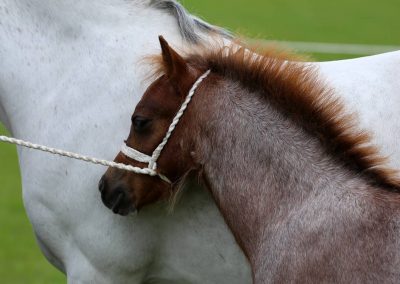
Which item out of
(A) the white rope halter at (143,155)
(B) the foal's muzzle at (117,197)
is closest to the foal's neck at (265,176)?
(A) the white rope halter at (143,155)

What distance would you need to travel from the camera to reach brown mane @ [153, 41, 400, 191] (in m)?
4.02

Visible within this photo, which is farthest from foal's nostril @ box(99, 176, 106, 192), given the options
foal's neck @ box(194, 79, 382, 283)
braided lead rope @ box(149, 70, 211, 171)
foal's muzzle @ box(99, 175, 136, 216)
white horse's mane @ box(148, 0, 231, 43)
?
white horse's mane @ box(148, 0, 231, 43)

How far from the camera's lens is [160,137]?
4.32 meters

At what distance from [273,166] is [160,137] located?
0.55 meters

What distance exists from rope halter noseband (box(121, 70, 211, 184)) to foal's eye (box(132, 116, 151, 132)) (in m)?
0.10

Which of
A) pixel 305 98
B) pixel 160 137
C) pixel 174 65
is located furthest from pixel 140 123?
pixel 305 98

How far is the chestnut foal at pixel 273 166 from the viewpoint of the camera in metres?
3.82

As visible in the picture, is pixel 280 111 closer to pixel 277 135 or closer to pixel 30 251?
pixel 277 135

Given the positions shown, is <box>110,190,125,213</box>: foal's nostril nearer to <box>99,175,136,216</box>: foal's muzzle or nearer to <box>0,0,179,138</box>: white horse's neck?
<box>99,175,136,216</box>: foal's muzzle

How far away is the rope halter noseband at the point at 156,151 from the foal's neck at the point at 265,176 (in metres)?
0.09

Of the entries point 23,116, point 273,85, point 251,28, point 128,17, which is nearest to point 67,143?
point 23,116

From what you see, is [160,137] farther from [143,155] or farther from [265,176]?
[265,176]

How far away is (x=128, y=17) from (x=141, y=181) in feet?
3.24

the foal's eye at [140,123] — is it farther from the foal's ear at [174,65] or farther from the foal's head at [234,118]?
the foal's ear at [174,65]
